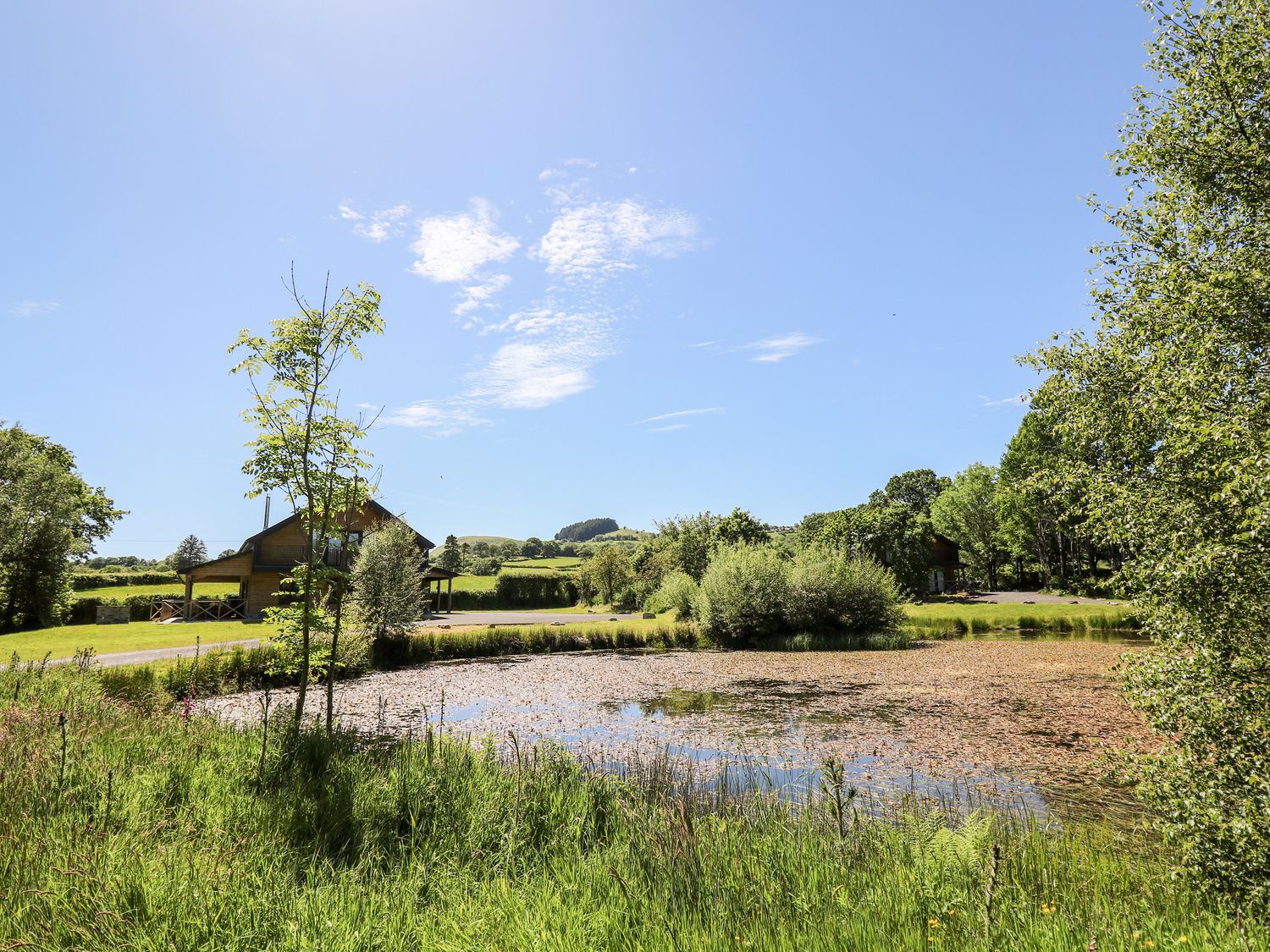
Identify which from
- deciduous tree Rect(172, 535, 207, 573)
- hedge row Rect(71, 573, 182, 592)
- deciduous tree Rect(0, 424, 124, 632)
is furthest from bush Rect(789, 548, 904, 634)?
deciduous tree Rect(172, 535, 207, 573)

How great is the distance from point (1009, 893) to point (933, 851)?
607mm

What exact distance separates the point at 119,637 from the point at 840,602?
2852 cm

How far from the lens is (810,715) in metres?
13.1

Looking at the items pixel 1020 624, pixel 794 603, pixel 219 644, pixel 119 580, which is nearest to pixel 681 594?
pixel 794 603

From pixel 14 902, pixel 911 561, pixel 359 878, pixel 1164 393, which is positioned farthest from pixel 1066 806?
pixel 911 561

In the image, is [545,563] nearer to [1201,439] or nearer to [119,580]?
[119,580]

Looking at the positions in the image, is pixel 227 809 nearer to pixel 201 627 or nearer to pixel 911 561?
pixel 201 627

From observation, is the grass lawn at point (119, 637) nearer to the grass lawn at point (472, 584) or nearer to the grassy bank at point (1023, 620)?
the grass lawn at point (472, 584)

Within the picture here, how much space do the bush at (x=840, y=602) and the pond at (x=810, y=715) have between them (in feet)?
15.0

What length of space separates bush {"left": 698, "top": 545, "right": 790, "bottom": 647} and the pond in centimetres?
432

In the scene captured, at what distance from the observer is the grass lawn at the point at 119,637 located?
19.5 metres

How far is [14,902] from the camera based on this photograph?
3.38 meters

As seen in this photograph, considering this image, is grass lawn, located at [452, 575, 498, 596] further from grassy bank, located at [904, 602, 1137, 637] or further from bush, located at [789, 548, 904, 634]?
grassy bank, located at [904, 602, 1137, 637]

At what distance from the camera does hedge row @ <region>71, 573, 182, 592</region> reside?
48.4 meters
